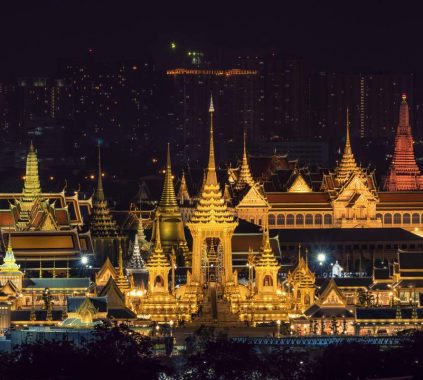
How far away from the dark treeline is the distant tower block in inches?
1557

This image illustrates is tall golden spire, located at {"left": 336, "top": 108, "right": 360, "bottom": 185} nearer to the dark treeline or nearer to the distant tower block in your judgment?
the distant tower block

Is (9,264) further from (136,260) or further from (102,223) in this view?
(102,223)

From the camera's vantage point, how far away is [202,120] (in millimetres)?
131250

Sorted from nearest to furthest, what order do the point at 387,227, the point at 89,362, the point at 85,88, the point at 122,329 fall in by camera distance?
the point at 89,362, the point at 122,329, the point at 387,227, the point at 85,88

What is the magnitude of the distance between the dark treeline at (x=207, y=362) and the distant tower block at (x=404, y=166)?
39.5 m

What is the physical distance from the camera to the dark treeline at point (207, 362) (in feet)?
158

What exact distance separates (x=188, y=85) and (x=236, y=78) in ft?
8.26

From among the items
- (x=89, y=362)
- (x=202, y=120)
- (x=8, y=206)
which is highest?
(x=202, y=120)

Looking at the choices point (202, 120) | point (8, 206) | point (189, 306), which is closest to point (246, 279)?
point (189, 306)

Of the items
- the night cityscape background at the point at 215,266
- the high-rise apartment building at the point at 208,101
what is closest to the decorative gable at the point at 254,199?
the night cityscape background at the point at 215,266

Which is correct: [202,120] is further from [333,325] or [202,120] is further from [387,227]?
[333,325]

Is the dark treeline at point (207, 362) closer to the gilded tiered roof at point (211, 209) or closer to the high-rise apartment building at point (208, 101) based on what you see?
the gilded tiered roof at point (211, 209)

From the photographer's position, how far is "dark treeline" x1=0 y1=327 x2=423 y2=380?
158 feet

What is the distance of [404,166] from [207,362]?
1705 inches
